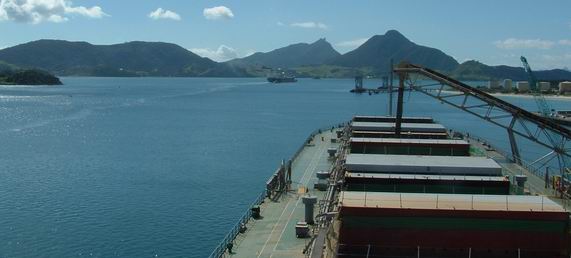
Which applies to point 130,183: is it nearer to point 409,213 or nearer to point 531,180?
point 531,180

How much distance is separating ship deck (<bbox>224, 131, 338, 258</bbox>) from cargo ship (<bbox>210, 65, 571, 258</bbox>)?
0.07 m

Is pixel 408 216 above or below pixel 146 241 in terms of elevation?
above

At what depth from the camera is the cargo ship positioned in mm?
34656

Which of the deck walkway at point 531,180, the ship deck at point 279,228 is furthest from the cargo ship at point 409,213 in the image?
the deck walkway at point 531,180

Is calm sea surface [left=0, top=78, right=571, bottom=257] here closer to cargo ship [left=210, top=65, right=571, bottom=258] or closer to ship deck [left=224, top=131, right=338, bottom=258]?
Result: ship deck [left=224, top=131, right=338, bottom=258]

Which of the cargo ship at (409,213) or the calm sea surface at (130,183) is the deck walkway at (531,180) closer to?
the cargo ship at (409,213)

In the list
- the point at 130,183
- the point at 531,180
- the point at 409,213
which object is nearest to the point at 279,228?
Result: the point at 409,213

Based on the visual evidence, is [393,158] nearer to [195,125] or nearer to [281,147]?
[281,147]

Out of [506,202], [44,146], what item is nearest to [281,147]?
[44,146]

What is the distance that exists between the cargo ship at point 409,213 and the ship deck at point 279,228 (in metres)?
0.07

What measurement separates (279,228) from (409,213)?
45.0 ft

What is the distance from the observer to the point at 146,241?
2261 inches

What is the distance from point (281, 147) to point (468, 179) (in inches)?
3117

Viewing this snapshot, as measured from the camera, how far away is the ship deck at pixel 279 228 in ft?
134
